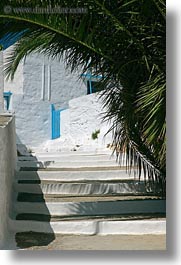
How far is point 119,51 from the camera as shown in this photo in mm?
6176

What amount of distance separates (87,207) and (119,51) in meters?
1.55

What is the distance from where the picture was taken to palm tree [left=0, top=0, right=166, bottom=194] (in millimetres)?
5816

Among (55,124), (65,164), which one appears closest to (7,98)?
(55,124)

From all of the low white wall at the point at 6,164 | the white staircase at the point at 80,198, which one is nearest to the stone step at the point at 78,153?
the white staircase at the point at 80,198

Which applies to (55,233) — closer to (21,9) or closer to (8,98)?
(8,98)

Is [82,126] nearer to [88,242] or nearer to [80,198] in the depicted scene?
[80,198]

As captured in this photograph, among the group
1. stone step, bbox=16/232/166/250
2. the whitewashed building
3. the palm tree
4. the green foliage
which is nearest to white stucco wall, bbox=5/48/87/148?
the whitewashed building

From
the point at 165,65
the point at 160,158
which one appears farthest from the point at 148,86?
the point at 160,158

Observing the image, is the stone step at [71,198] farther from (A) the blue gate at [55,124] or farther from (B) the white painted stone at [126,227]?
(A) the blue gate at [55,124]

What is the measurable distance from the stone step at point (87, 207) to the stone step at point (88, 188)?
12 cm

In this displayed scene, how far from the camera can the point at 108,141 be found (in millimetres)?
6289

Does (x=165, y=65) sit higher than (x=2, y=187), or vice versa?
(x=165, y=65)

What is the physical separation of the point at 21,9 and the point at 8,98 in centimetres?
89

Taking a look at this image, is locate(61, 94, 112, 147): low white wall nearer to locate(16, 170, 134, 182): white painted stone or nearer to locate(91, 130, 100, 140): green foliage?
locate(91, 130, 100, 140): green foliage
